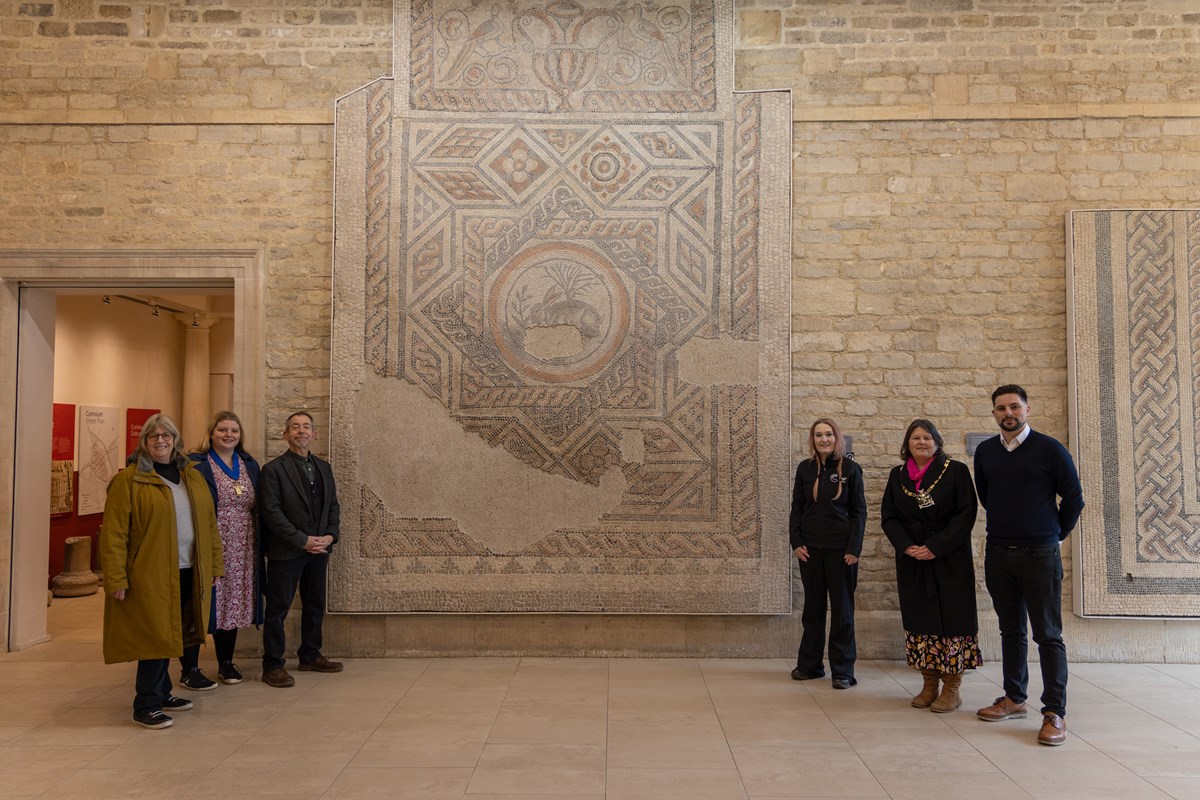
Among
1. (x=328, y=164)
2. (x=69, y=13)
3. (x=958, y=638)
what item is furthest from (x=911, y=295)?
(x=69, y=13)

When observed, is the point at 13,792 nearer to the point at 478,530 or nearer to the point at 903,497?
the point at 478,530

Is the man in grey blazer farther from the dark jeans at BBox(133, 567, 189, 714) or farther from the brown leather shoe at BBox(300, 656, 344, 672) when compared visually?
the dark jeans at BBox(133, 567, 189, 714)

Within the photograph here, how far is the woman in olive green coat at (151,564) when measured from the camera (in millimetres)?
3621

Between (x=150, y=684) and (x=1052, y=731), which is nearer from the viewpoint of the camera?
(x=1052, y=731)

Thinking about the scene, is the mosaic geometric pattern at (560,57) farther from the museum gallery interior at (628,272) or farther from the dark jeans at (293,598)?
the dark jeans at (293,598)

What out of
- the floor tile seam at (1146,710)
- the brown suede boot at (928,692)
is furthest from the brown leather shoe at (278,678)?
the floor tile seam at (1146,710)

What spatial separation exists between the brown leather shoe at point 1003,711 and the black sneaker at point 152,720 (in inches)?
144

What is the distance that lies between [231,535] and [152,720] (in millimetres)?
972

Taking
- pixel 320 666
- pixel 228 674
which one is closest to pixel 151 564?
pixel 228 674

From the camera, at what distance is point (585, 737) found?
353cm

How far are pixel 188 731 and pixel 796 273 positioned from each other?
397 centimetres

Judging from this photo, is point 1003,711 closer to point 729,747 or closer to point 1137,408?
point 729,747

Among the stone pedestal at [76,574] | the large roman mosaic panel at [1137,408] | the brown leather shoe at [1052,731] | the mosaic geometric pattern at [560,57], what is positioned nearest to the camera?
the brown leather shoe at [1052,731]

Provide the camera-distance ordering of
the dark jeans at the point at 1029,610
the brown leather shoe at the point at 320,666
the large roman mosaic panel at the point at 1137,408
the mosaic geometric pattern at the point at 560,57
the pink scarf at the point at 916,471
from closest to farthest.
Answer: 1. the dark jeans at the point at 1029,610
2. the pink scarf at the point at 916,471
3. the brown leather shoe at the point at 320,666
4. the large roman mosaic panel at the point at 1137,408
5. the mosaic geometric pattern at the point at 560,57
